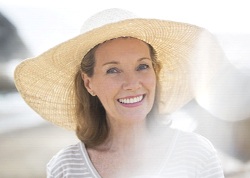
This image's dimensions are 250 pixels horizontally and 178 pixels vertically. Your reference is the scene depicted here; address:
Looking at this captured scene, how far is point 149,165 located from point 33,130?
59 centimetres

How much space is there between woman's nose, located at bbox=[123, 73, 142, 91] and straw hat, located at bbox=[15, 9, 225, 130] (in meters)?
0.08

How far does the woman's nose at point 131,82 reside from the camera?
36.1 inches

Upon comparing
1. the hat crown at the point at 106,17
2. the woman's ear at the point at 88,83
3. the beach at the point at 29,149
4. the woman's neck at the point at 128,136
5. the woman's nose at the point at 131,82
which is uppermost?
the hat crown at the point at 106,17

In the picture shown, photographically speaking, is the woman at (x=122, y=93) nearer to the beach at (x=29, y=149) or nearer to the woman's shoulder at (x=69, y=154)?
the woman's shoulder at (x=69, y=154)

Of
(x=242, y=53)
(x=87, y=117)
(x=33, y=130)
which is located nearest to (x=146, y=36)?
(x=87, y=117)

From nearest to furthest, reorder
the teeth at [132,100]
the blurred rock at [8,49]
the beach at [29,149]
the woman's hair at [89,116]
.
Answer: the teeth at [132,100] < the woman's hair at [89,116] < the blurred rock at [8,49] < the beach at [29,149]

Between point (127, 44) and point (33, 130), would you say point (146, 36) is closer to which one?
point (127, 44)

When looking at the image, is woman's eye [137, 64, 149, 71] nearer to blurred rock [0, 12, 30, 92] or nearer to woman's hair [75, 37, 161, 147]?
woman's hair [75, 37, 161, 147]

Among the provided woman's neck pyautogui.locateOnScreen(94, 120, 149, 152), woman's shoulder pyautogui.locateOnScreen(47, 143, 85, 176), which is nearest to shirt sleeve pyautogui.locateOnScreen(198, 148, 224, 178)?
woman's neck pyautogui.locateOnScreen(94, 120, 149, 152)

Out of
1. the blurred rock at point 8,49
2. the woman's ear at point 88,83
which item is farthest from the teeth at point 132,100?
the blurred rock at point 8,49

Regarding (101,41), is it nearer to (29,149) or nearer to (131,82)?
(131,82)

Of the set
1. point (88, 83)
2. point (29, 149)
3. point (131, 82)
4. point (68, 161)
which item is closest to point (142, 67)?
point (131, 82)

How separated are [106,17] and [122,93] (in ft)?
0.48

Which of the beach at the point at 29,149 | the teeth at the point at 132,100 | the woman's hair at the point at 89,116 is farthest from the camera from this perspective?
the beach at the point at 29,149
